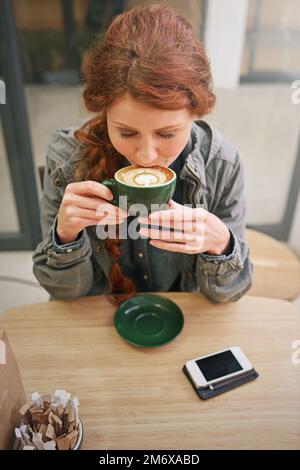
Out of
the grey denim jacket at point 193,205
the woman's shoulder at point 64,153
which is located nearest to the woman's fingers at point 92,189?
the grey denim jacket at point 193,205

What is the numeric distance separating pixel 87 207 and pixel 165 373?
472 millimetres

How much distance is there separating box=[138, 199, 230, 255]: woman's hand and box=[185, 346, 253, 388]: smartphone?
0.29 m

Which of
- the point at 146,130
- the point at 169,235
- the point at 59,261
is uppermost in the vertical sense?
the point at 146,130

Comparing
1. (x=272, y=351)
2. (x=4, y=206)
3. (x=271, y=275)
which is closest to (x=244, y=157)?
(x=271, y=275)

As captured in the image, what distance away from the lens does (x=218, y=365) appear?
1.05 metres

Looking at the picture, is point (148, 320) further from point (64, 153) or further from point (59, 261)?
point (64, 153)

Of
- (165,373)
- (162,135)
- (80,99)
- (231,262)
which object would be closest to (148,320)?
(165,373)

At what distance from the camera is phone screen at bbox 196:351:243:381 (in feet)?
3.37

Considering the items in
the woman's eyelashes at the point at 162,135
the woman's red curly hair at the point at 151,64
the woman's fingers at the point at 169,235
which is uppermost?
the woman's red curly hair at the point at 151,64

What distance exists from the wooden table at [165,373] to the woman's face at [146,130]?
0.50m

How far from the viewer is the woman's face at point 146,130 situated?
0.92 metres

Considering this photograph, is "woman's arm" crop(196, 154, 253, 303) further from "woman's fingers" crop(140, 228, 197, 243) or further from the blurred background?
the blurred background

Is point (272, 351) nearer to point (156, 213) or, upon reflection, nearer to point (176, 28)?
point (156, 213)

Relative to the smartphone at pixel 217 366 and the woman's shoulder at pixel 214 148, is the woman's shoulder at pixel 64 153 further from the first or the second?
the smartphone at pixel 217 366
